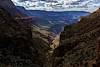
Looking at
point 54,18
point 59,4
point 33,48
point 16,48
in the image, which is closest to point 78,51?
point 16,48

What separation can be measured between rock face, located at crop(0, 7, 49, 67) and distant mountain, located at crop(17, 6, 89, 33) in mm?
45042

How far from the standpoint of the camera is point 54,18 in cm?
11012

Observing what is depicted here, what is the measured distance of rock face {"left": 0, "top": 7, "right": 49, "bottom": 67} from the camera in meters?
34.2

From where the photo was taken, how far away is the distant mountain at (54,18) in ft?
309

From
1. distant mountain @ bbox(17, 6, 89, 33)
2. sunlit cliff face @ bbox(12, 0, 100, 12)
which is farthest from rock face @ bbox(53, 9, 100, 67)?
sunlit cliff face @ bbox(12, 0, 100, 12)

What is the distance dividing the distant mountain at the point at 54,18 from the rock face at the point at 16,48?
4504 cm

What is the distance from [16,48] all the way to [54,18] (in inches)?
2829

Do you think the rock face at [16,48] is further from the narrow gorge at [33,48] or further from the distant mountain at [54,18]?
the distant mountain at [54,18]

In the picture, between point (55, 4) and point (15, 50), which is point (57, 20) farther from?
point (15, 50)

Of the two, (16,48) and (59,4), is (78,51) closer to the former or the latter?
(16,48)

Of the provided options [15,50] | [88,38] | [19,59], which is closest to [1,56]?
[19,59]

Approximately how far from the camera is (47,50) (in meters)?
49.1

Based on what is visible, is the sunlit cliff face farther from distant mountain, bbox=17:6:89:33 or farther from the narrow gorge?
the narrow gorge

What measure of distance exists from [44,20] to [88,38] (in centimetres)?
7015
